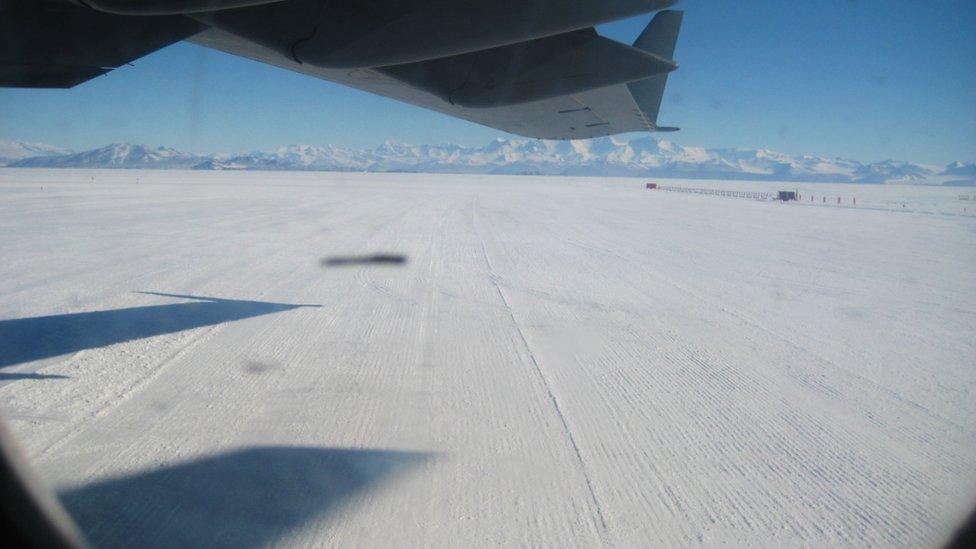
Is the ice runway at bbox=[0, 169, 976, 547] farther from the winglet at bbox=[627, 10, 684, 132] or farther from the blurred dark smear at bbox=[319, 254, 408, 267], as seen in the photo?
the winglet at bbox=[627, 10, 684, 132]

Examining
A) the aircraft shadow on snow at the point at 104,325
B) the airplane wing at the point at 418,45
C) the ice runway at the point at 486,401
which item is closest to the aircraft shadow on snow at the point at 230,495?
the ice runway at the point at 486,401

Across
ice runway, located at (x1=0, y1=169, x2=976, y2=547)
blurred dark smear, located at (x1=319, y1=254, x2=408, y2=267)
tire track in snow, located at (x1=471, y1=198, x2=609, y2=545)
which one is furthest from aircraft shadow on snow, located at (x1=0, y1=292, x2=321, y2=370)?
blurred dark smear, located at (x1=319, y1=254, x2=408, y2=267)

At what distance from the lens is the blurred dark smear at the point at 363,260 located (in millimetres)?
10392

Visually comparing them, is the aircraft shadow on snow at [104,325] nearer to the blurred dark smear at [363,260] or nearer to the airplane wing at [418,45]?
the airplane wing at [418,45]

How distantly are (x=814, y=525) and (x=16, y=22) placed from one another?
5.26 meters

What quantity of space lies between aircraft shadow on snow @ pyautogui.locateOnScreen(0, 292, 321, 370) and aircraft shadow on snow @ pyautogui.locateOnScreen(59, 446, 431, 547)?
2350mm

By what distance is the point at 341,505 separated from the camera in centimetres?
302

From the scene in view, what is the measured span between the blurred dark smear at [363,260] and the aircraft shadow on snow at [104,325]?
118 inches

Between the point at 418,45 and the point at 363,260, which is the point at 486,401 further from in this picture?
the point at 363,260

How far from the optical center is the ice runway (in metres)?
2.95

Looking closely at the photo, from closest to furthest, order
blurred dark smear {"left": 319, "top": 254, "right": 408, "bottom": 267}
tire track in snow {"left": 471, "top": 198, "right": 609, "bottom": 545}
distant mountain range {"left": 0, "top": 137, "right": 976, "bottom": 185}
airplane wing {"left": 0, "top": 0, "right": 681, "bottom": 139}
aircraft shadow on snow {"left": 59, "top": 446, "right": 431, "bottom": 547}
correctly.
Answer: aircraft shadow on snow {"left": 59, "top": 446, "right": 431, "bottom": 547} → tire track in snow {"left": 471, "top": 198, "right": 609, "bottom": 545} → airplane wing {"left": 0, "top": 0, "right": 681, "bottom": 139} → blurred dark smear {"left": 319, "top": 254, "right": 408, "bottom": 267} → distant mountain range {"left": 0, "top": 137, "right": 976, "bottom": 185}

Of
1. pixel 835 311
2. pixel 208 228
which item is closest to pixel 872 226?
pixel 835 311

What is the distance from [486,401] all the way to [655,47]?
356cm

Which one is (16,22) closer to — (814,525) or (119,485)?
(119,485)
